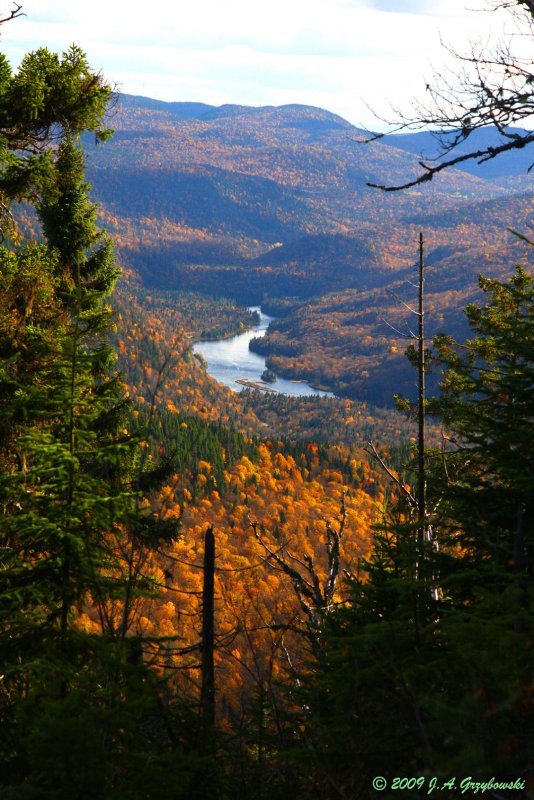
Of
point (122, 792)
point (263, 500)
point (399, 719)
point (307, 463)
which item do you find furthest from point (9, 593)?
point (307, 463)

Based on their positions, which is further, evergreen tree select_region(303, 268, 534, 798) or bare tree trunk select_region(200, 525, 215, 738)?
bare tree trunk select_region(200, 525, 215, 738)

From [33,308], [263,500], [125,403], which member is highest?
[33,308]

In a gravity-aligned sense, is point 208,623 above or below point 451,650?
below

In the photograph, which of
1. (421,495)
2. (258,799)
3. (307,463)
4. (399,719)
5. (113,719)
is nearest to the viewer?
(113,719)

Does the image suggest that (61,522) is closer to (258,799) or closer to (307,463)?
(258,799)

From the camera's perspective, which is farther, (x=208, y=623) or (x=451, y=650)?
(x=208, y=623)

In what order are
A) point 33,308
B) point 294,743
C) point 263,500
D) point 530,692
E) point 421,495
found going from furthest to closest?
point 263,500 → point 421,495 → point 33,308 → point 294,743 → point 530,692

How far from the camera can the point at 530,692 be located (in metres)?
4.27

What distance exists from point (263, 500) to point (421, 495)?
355 ft

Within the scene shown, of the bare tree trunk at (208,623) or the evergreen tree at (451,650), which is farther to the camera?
the bare tree trunk at (208,623)

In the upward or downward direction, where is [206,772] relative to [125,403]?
downward

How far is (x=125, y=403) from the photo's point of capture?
44.8 ft

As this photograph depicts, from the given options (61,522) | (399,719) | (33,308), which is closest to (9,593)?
(61,522)

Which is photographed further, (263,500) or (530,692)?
(263,500)
